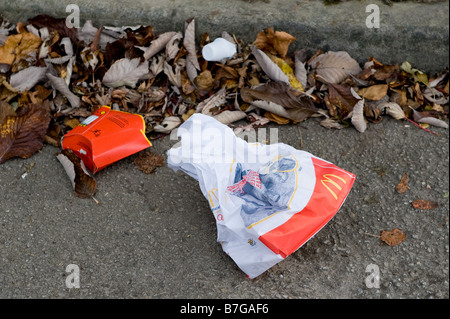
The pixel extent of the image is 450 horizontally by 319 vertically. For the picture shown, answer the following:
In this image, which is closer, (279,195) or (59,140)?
(279,195)

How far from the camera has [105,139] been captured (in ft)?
6.14

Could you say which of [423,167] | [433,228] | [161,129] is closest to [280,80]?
[161,129]

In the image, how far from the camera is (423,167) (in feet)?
6.52

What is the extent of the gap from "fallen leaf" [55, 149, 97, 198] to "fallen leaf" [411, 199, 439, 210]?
1308 millimetres

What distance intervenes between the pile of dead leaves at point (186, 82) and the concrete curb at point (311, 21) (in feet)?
0.18

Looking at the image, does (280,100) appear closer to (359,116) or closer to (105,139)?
(359,116)

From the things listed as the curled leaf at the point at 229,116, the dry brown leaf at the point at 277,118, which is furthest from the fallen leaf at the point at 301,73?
the curled leaf at the point at 229,116

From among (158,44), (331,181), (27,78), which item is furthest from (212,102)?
(27,78)

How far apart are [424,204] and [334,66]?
2.57ft

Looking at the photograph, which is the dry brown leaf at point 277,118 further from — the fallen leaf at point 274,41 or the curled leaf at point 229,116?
the fallen leaf at point 274,41

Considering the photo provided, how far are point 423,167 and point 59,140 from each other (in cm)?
162

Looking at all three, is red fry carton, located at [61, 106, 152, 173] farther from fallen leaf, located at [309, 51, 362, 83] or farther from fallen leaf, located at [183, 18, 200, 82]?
fallen leaf, located at [309, 51, 362, 83]
